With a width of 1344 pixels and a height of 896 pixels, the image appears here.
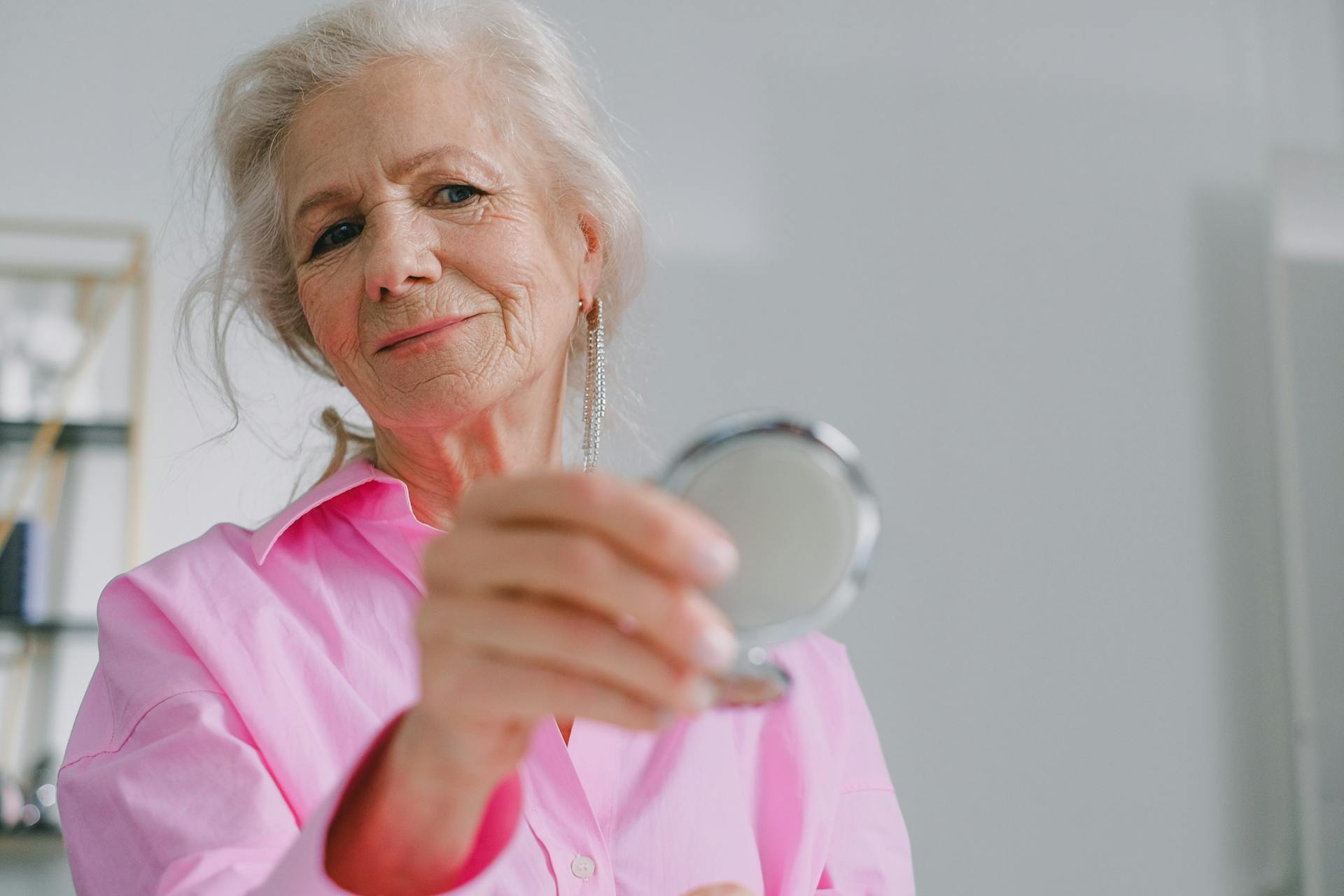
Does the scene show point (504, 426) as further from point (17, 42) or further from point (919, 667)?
point (17, 42)

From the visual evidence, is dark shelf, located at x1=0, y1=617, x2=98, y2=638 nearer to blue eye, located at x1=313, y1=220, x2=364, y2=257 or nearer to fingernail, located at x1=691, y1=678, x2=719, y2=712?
blue eye, located at x1=313, y1=220, x2=364, y2=257

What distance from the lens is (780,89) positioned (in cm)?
273

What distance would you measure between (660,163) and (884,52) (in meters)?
0.60

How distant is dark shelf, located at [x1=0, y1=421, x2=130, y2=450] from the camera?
7.87 feet

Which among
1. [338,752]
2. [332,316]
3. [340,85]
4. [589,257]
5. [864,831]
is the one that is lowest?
[864,831]

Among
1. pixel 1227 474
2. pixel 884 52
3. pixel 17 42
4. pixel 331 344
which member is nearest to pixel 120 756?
pixel 331 344

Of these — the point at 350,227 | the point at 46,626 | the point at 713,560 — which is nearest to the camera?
the point at 713,560

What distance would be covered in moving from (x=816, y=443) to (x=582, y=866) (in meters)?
0.55

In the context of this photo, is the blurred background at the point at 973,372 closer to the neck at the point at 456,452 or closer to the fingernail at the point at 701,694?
the neck at the point at 456,452

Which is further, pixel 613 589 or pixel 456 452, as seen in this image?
pixel 456 452

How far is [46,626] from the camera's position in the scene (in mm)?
2326

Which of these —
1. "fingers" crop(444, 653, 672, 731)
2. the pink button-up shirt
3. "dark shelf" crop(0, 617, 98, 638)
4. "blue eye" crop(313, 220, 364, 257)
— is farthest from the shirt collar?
"dark shelf" crop(0, 617, 98, 638)

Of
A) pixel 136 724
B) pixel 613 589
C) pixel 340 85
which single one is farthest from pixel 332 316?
pixel 613 589

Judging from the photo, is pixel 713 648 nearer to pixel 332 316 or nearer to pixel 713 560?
pixel 713 560
